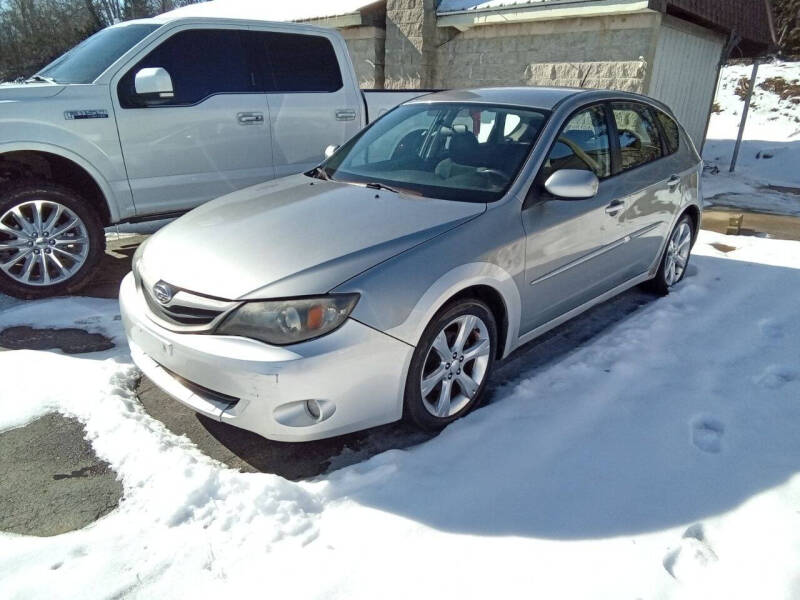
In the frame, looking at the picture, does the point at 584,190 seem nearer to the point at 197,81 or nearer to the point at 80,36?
the point at 197,81

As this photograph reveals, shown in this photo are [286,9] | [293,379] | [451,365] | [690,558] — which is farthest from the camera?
[286,9]

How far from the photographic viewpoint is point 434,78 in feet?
38.1

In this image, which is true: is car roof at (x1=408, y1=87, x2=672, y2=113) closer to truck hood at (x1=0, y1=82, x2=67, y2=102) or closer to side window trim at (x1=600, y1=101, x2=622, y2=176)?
side window trim at (x1=600, y1=101, x2=622, y2=176)

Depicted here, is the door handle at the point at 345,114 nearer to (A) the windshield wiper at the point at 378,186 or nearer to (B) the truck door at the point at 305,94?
(B) the truck door at the point at 305,94

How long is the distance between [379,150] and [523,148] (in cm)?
101

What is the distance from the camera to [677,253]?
189 inches

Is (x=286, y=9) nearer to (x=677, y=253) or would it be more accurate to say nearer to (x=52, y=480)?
(x=677, y=253)

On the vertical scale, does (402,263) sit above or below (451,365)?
above

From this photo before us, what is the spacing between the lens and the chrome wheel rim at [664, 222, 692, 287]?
4672 millimetres

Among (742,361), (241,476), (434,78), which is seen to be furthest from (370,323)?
(434,78)

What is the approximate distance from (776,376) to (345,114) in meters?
4.30

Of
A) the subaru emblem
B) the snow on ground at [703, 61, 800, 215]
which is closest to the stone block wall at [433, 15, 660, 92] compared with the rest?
the snow on ground at [703, 61, 800, 215]

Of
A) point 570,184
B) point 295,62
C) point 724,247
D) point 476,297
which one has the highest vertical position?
point 295,62

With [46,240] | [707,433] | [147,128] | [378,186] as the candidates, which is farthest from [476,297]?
[46,240]
